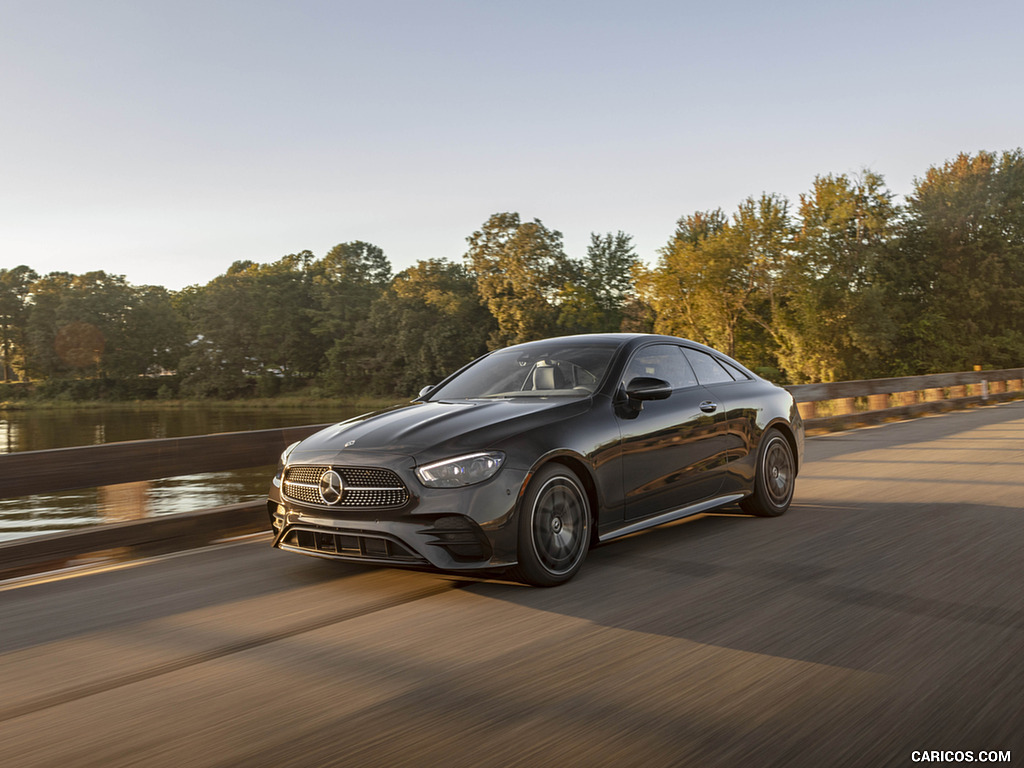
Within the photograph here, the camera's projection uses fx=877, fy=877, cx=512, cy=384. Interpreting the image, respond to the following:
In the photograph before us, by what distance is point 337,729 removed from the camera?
10.0 feet

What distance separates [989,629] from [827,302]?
2088 inches

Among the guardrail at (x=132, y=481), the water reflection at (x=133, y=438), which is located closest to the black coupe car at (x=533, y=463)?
the guardrail at (x=132, y=481)

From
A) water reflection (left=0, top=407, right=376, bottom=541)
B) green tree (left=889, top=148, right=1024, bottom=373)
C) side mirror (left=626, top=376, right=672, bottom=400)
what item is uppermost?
green tree (left=889, top=148, right=1024, bottom=373)

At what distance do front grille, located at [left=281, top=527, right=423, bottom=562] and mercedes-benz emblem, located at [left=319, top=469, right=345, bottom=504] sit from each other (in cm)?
19

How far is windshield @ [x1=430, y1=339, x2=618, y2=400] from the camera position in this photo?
19.7 feet

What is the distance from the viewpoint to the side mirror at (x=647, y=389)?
18.8ft

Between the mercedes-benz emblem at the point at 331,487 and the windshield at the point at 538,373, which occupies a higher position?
the windshield at the point at 538,373

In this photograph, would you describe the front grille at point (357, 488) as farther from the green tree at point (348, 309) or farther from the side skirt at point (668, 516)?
the green tree at point (348, 309)

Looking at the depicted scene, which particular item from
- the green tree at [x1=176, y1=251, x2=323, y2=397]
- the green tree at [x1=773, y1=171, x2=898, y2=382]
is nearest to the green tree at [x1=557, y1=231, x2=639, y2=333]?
the green tree at [x1=773, y1=171, x2=898, y2=382]

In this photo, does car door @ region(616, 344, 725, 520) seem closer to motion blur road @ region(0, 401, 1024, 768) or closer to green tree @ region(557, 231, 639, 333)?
motion blur road @ region(0, 401, 1024, 768)

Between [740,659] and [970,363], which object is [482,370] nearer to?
[740,659]

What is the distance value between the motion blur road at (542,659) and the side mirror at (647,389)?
42.0 inches

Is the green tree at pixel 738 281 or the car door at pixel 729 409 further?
the green tree at pixel 738 281

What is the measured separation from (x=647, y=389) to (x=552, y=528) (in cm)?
126
